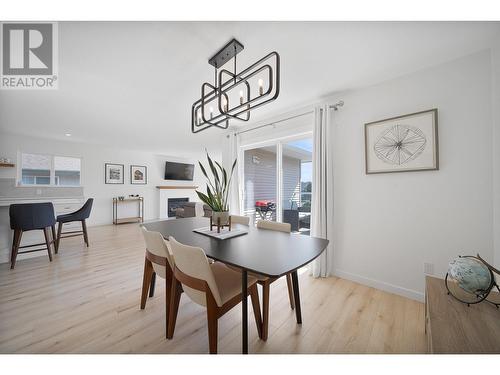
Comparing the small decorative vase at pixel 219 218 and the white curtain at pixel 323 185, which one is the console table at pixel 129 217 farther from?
the white curtain at pixel 323 185

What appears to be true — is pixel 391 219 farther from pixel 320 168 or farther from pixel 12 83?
pixel 12 83

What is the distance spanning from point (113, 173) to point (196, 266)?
6347 mm

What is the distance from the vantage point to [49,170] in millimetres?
5012

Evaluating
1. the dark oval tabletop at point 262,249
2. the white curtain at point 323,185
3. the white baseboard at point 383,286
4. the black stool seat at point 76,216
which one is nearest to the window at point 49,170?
the black stool seat at point 76,216

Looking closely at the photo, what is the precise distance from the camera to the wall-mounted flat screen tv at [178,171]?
7.28m

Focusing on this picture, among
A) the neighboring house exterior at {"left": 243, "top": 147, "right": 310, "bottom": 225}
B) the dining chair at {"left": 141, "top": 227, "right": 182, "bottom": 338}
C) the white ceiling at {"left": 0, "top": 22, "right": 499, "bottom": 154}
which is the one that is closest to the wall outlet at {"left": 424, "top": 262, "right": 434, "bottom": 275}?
the neighboring house exterior at {"left": 243, "top": 147, "right": 310, "bottom": 225}

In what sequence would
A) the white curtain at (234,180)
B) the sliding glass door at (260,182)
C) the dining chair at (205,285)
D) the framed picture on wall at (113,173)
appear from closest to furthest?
the dining chair at (205,285), the sliding glass door at (260,182), the white curtain at (234,180), the framed picture on wall at (113,173)

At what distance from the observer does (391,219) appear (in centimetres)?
211

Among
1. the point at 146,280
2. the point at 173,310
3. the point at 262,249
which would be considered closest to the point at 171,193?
the point at 146,280

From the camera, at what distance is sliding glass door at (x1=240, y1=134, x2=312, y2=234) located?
10.1 feet

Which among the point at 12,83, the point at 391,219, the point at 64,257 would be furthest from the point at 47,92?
the point at 391,219

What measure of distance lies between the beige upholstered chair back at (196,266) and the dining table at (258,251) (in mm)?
80
